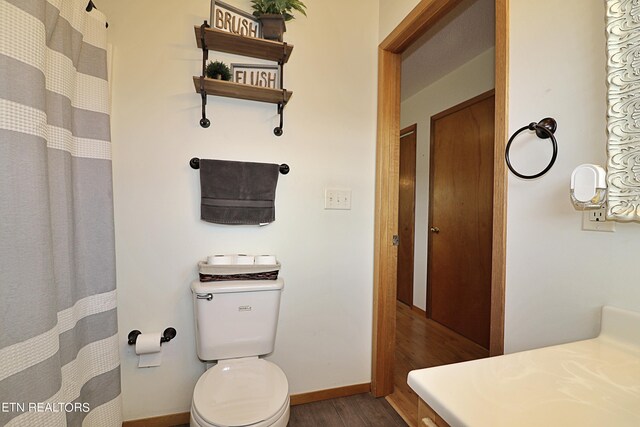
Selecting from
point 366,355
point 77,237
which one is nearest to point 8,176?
point 77,237

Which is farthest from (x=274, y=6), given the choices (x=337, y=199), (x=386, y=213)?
(x=386, y=213)

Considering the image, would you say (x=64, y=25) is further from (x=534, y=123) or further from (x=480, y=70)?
(x=480, y=70)

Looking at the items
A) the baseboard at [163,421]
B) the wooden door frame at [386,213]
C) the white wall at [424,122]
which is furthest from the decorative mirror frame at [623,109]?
the white wall at [424,122]

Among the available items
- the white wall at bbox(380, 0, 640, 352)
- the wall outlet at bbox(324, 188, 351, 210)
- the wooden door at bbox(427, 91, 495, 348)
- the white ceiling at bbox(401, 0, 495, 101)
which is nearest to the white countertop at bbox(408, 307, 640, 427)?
the white wall at bbox(380, 0, 640, 352)

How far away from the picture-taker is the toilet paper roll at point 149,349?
1.29 m

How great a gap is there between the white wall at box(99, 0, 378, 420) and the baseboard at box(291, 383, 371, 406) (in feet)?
0.12

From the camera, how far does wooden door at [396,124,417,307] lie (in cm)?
314

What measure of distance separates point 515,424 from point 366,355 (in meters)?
1.41

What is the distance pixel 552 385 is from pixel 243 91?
4.95 feet

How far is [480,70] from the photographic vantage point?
7.68 feet

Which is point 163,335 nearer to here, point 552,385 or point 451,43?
point 552,385

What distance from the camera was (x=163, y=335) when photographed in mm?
1364

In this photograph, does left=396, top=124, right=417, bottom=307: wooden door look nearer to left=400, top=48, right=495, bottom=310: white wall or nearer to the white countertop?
left=400, top=48, right=495, bottom=310: white wall

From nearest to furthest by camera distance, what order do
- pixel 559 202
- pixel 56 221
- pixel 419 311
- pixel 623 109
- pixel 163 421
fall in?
pixel 623 109 < pixel 559 202 < pixel 56 221 < pixel 163 421 < pixel 419 311
